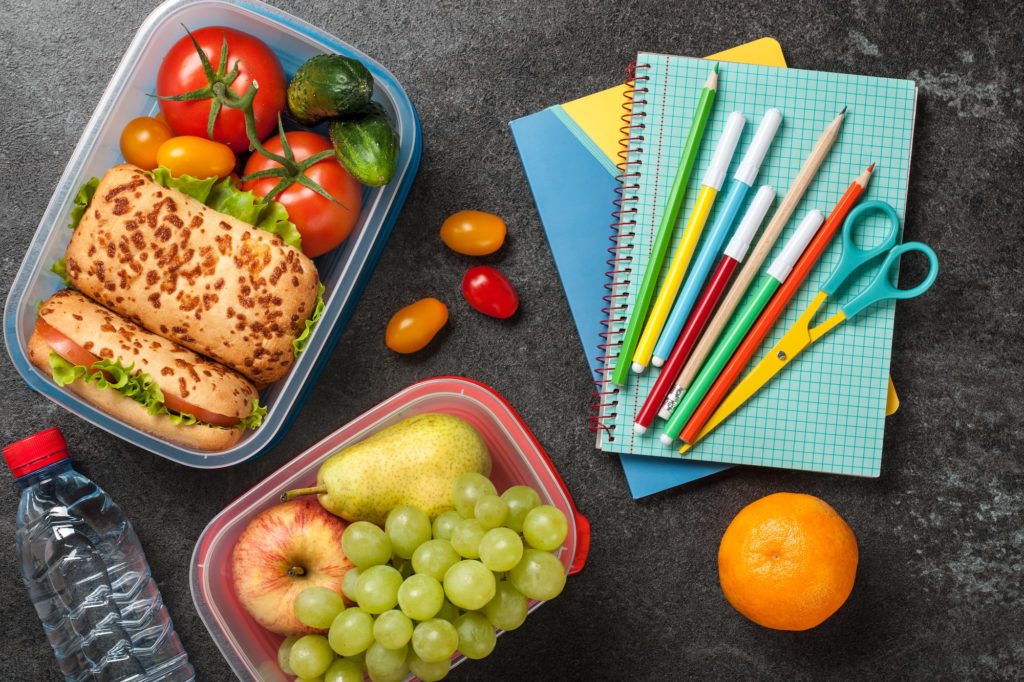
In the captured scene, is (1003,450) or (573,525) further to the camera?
(1003,450)

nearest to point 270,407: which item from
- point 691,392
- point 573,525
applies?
point 573,525

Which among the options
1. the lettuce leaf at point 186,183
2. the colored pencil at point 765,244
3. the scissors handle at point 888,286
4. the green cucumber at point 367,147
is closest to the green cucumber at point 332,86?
the green cucumber at point 367,147

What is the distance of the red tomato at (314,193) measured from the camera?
31.9 inches

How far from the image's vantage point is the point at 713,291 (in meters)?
0.87

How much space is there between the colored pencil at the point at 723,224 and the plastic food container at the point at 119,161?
1.13 ft

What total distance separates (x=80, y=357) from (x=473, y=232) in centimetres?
42

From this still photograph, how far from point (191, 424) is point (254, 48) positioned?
388 millimetres

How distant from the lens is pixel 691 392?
2.92ft

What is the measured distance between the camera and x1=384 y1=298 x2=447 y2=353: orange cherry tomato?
2.96 ft

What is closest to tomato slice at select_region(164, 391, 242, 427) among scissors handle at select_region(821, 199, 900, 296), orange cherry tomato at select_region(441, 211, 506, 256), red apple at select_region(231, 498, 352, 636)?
red apple at select_region(231, 498, 352, 636)

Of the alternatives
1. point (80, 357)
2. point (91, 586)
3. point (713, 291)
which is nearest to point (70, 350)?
point (80, 357)

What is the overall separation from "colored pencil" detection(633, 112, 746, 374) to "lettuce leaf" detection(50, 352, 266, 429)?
49cm

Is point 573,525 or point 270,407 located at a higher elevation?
point 270,407

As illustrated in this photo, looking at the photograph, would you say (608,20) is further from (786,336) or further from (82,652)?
(82,652)
